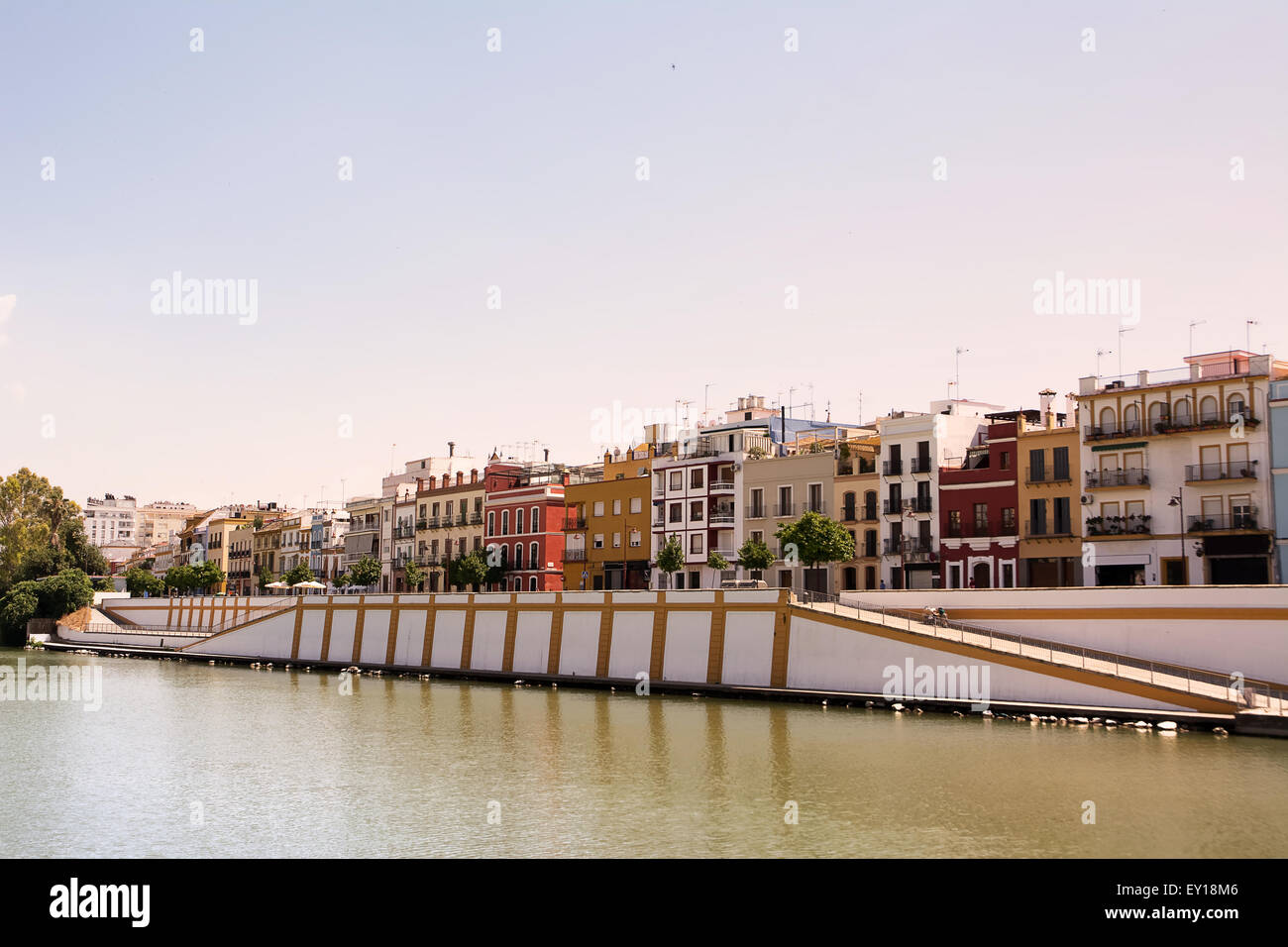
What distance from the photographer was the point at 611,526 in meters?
79.2

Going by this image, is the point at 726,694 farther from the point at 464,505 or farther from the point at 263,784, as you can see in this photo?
the point at 464,505

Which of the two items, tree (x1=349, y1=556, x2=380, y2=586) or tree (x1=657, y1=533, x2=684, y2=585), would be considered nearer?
tree (x1=657, y1=533, x2=684, y2=585)

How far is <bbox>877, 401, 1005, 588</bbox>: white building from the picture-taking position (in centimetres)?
6253

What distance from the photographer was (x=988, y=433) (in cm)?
6194

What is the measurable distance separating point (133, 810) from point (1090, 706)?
30085 millimetres

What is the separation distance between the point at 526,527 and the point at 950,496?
114 feet

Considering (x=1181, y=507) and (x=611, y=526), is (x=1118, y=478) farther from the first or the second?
(x=611, y=526)

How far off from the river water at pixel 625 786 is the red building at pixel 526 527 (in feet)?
121

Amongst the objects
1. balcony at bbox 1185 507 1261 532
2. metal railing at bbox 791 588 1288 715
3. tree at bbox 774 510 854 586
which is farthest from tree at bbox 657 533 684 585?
balcony at bbox 1185 507 1261 532

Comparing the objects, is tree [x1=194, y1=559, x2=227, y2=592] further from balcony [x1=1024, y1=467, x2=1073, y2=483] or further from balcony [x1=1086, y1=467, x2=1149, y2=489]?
balcony [x1=1086, y1=467, x2=1149, y2=489]

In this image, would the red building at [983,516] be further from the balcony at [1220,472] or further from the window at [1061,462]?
the balcony at [1220,472]

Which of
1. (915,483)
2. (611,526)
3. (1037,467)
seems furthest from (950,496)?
(611,526)

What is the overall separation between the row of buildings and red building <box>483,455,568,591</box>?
0.15m
